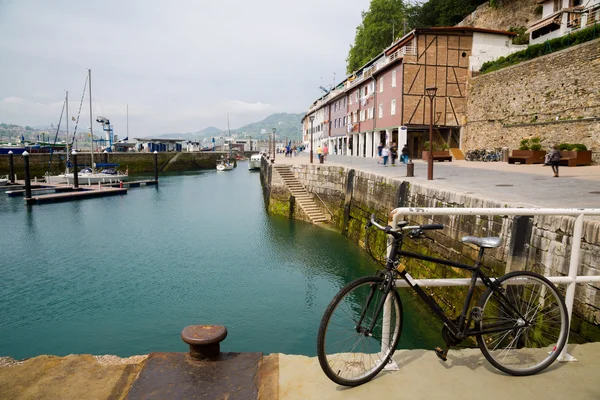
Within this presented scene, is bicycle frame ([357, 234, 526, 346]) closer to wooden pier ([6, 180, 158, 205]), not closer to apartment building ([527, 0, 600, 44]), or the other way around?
apartment building ([527, 0, 600, 44])

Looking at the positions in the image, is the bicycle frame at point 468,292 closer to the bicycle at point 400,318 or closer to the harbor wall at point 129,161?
the bicycle at point 400,318

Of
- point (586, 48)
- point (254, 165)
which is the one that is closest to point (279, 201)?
point (586, 48)

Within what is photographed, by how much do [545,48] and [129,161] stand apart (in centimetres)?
6118

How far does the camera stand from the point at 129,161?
6594 centimetres

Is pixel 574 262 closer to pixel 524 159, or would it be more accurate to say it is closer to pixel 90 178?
pixel 524 159

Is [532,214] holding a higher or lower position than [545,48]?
lower

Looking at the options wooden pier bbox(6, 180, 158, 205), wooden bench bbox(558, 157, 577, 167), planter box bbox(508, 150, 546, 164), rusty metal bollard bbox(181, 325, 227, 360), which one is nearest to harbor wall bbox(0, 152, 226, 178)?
wooden pier bbox(6, 180, 158, 205)

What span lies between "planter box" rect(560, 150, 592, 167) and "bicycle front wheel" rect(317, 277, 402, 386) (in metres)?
19.7

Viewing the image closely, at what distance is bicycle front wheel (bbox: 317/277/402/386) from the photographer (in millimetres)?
2818

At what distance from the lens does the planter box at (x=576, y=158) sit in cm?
1831

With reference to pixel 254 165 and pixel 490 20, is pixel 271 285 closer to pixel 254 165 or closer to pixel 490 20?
pixel 490 20

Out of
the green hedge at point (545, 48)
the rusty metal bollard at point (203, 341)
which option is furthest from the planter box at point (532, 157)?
the rusty metal bollard at point (203, 341)

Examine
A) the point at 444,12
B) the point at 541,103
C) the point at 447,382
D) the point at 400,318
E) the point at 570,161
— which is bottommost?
the point at 447,382

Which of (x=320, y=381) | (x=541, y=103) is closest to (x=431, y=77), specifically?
(x=541, y=103)
